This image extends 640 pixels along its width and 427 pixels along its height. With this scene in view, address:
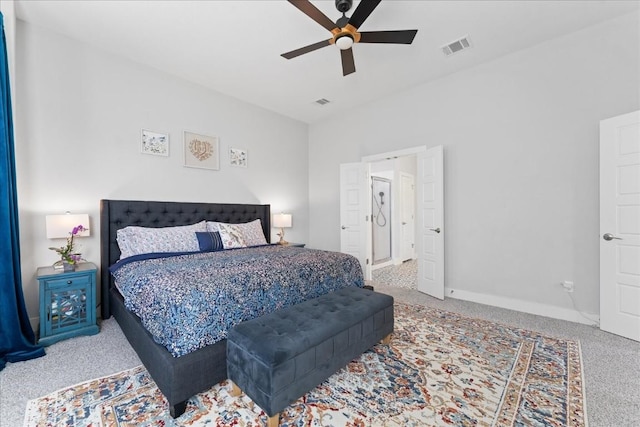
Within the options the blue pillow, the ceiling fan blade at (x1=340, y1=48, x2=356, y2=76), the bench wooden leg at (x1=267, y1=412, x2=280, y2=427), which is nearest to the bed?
the blue pillow

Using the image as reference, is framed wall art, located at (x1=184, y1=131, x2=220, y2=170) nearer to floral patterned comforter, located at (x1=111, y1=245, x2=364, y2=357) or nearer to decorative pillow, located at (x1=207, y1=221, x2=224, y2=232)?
decorative pillow, located at (x1=207, y1=221, x2=224, y2=232)

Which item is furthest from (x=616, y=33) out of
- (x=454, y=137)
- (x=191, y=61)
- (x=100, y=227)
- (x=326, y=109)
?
(x=100, y=227)

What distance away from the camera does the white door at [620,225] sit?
95.8 inches

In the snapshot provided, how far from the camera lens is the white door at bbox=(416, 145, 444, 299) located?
3.66 meters

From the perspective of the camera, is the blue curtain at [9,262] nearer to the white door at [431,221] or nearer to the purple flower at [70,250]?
the purple flower at [70,250]

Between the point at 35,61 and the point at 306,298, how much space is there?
11.6 feet

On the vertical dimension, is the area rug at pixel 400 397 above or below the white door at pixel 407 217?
below

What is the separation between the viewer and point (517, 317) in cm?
298

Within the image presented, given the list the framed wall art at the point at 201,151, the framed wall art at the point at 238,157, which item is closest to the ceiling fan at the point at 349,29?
the framed wall art at the point at 201,151

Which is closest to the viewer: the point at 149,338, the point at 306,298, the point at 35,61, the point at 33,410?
the point at 33,410

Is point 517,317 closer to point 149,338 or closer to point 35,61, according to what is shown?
point 149,338

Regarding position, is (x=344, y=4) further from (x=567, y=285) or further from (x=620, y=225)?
(x=567, y=285)

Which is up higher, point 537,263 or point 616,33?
point 616,33

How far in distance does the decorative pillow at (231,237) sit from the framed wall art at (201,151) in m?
1.01
